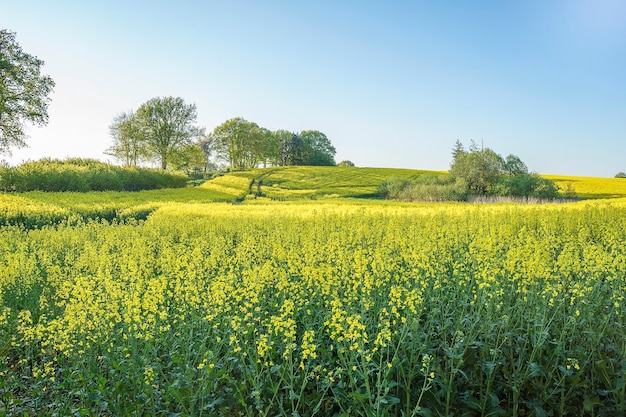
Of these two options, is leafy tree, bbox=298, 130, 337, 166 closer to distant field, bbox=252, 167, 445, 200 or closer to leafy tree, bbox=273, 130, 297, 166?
leafy tree, bbox=273, 130, 297, 166

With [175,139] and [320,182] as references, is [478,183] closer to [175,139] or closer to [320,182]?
[320,182]

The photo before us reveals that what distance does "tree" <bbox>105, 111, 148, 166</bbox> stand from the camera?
6744 cm

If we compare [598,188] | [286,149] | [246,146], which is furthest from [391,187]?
[286,149]

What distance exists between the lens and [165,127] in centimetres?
6681

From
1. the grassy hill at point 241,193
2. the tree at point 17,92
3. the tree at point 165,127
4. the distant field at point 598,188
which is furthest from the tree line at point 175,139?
the distant field at point 598,188

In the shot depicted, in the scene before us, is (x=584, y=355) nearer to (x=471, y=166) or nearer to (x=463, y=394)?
(x=463, y=394)

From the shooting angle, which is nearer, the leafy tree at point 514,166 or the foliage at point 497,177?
the foliage at point 497,177

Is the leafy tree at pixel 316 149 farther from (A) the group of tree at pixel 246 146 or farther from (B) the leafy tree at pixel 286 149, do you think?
(B) the leafy tree at pixel 286 149

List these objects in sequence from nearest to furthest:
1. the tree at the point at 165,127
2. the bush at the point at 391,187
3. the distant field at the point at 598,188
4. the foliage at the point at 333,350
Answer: the foliage at the point at 333,350, the bush at the point at 391,187, the distant field at the point at 598,188, the tree at the point at 165,127

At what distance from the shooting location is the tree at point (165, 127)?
66.5 metres

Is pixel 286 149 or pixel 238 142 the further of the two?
pixel 286 149

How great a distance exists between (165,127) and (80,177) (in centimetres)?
3048

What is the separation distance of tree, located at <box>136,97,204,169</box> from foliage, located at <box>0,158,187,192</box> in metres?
13.3

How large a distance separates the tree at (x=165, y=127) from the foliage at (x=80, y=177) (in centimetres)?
1332
